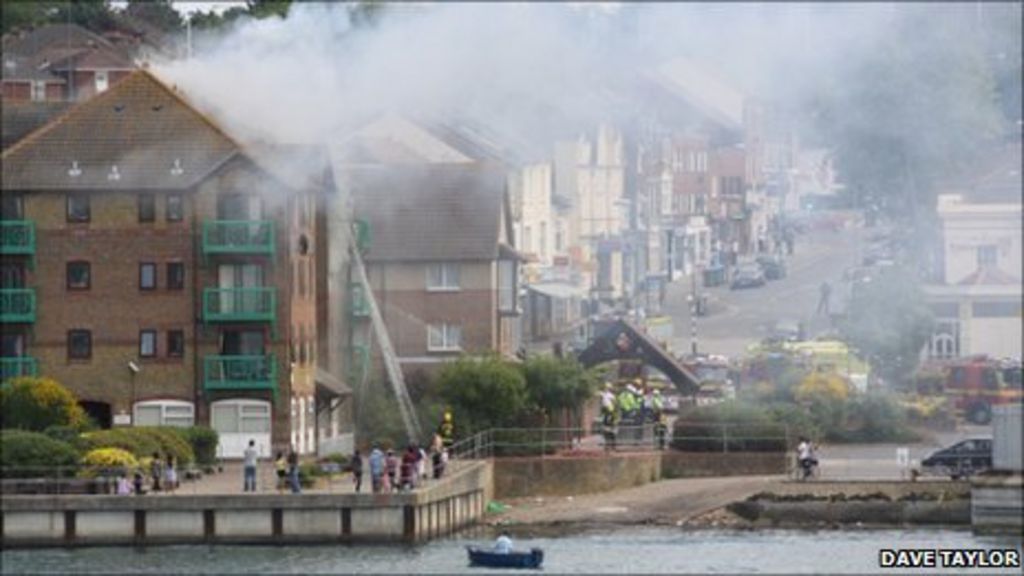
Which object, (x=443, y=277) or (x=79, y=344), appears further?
(x=443, y=277)

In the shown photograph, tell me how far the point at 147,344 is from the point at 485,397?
28.1 ft

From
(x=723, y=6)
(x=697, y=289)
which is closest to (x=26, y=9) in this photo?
(x=697, y=289)

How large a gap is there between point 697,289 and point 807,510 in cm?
4540

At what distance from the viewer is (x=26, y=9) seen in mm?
165750

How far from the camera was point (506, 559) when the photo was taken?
242 ft

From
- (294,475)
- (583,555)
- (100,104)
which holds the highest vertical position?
(100,104)

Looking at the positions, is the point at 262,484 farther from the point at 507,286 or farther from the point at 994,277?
the point at 507,286

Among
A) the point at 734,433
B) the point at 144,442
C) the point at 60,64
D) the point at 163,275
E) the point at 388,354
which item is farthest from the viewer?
the point at 60,64

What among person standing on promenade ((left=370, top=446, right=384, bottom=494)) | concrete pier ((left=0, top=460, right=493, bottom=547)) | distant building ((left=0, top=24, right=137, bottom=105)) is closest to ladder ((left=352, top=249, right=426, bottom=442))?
person standing on promenade ((left=370, top=446, right=384, bottom=494))

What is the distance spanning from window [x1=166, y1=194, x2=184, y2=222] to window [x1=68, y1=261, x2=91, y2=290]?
250cm

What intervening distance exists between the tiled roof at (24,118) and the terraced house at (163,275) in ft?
9.28

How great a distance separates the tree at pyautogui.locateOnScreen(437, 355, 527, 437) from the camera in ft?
299

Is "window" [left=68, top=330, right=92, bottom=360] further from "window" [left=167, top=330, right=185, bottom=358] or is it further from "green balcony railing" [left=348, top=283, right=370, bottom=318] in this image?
"green balcony railing" [left=348, top=283, right=370, bottom=318]

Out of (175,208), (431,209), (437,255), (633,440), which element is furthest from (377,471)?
(431,209)
